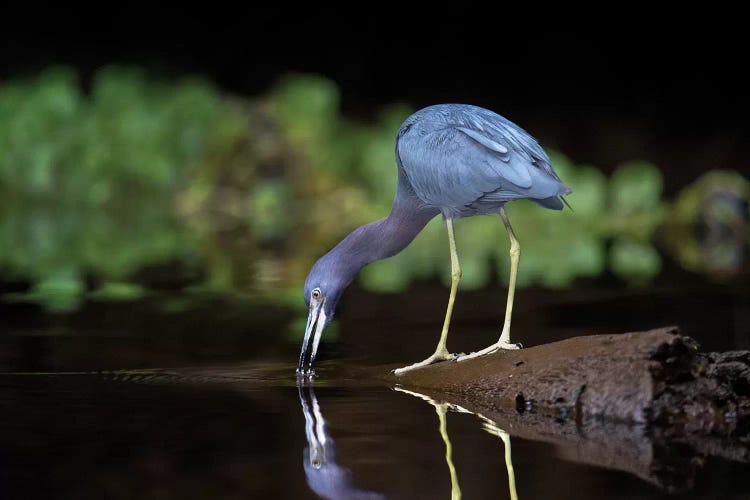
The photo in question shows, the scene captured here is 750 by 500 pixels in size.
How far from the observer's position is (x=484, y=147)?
504cm

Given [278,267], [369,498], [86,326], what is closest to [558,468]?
[369,498]

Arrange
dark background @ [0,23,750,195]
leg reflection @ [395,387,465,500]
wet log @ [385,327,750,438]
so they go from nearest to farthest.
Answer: leg reflection @ [395,387,465,500] < wet log @ [385,327,750,438] < dark background @ [0,23,750,195]

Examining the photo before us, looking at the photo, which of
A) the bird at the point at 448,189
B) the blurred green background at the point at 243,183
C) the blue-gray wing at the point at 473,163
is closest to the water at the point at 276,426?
the bird at the point at 448,189

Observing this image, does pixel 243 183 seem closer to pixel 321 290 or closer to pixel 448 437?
pixel 321 290

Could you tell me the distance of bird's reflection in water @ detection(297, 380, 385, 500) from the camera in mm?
3252

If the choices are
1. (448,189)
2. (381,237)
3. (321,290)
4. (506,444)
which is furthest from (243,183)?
(506,444)

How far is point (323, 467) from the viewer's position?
3.52m

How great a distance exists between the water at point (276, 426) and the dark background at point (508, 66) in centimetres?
874

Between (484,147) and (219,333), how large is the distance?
6.53 feet

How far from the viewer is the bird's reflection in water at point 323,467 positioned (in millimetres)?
3252

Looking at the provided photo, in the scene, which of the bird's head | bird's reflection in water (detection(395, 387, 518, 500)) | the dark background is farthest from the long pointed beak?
the dark background

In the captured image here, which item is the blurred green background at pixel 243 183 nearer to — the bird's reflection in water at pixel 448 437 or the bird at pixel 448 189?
the bird at pixel 448 189

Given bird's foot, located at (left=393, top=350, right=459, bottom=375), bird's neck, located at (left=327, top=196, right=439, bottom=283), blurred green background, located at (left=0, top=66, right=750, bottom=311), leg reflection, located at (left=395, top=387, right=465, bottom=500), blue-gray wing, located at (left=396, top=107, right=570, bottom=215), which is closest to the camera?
leg reflection, located at (left=395, top=387, right=465, bottom=500)

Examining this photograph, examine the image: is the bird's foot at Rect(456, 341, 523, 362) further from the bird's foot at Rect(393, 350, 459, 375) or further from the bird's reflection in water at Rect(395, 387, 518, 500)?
the bird's reflection in water at Rect(395, 387, 518, 500)
